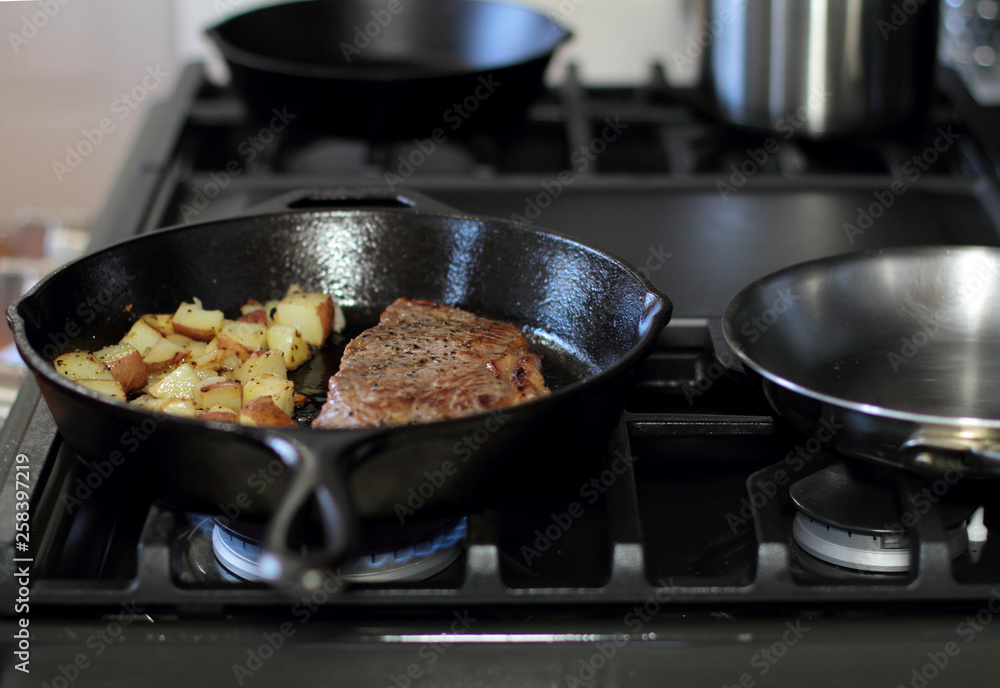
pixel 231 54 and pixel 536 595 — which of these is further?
pixel 231 54

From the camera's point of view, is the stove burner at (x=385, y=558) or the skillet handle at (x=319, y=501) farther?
the stove burner at (x=385, y=558)

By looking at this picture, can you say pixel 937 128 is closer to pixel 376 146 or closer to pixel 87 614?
pixel 376 146

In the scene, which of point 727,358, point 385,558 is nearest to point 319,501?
point 385,558

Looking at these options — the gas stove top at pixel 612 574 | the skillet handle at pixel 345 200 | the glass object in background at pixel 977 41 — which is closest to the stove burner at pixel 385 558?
the gas stove top at pixel 612 574

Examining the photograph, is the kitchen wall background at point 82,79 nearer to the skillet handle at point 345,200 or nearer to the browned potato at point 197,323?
the skillet handle at point 345,200

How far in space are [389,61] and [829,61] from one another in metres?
0.65

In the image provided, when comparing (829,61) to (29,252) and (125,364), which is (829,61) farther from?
(29,252)

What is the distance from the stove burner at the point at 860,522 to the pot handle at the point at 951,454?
5cm

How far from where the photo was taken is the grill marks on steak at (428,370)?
2.72 feet

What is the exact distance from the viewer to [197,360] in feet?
3.26

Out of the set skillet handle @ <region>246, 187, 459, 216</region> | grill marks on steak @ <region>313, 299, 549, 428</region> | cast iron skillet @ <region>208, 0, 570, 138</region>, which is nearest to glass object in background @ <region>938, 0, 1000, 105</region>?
cast iron skillet @ <region>208, 0, 570, 138</region>

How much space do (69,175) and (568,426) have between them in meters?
2.27

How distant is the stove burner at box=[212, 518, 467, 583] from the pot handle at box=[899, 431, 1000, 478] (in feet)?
1.09

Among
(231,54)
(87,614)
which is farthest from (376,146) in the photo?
(87,614)
